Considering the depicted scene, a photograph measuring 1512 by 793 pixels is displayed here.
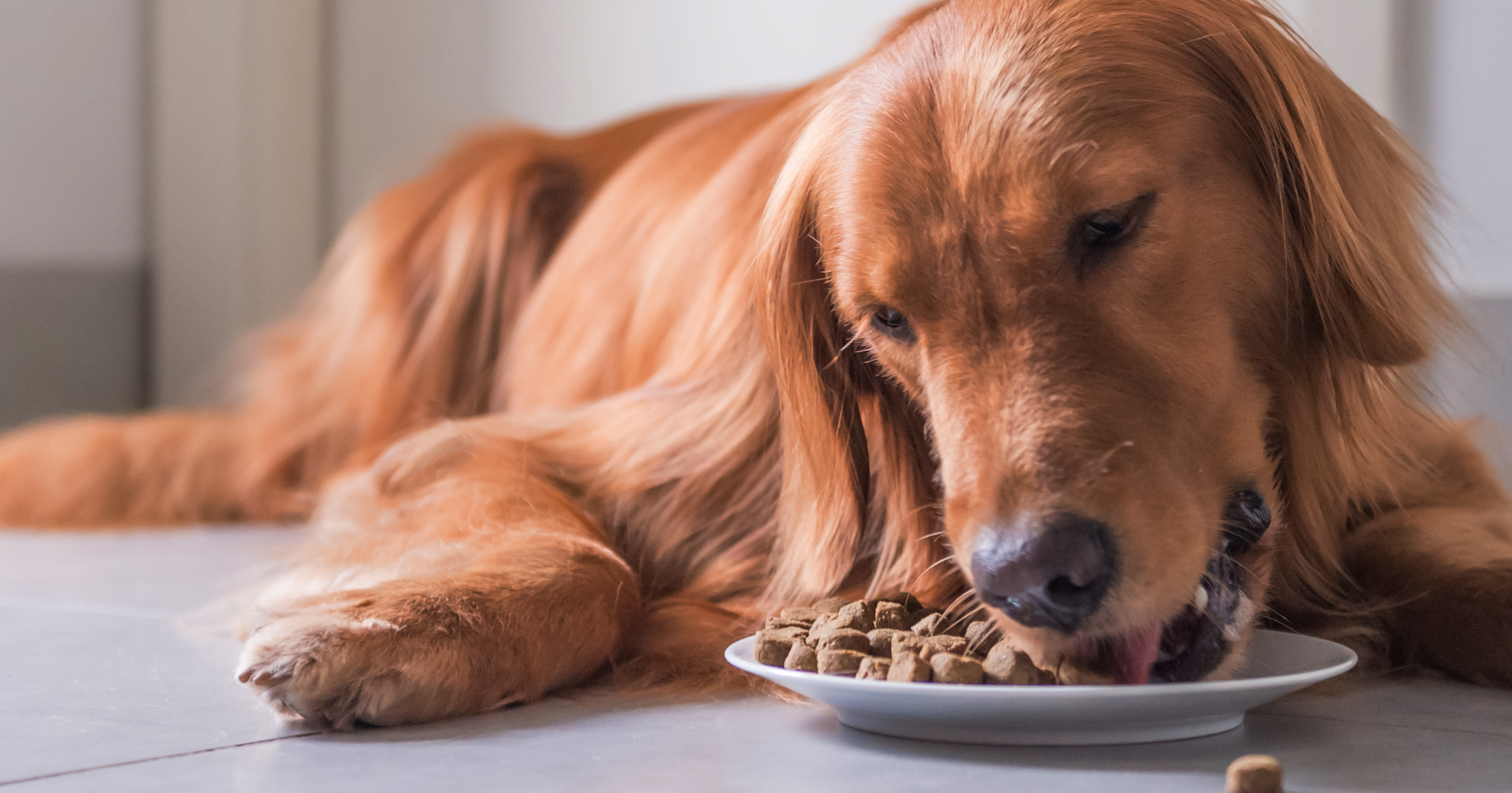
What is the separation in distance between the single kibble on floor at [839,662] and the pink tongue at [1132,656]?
209mm

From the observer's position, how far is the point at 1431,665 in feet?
5.00

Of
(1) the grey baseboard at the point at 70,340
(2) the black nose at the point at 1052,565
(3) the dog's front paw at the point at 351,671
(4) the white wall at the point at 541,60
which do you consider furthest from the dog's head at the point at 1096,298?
(1) the grey baseboard at the point at 70,340

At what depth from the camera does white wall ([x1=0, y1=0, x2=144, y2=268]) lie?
396 cm

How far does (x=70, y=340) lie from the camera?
4102mm

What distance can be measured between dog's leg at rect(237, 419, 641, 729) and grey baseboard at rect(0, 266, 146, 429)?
2.44 m

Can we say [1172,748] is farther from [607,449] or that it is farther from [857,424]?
[607,449]

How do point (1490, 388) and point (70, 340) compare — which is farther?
point (70, 340)

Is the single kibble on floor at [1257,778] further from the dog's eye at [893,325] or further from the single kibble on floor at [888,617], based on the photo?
the dog's eye at [893,325]

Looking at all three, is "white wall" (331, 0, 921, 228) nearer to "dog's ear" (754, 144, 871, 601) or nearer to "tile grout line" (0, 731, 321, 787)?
"dog's ear" (754, 144, 871, 601)

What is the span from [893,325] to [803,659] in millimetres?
357

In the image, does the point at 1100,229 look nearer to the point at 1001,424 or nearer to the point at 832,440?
the point at 1001,424

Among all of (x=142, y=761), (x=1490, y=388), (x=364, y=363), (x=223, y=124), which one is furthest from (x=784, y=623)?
(x=223, y=124)

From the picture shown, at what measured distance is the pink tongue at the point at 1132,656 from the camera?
1189 mm

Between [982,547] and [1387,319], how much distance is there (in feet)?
1.82
